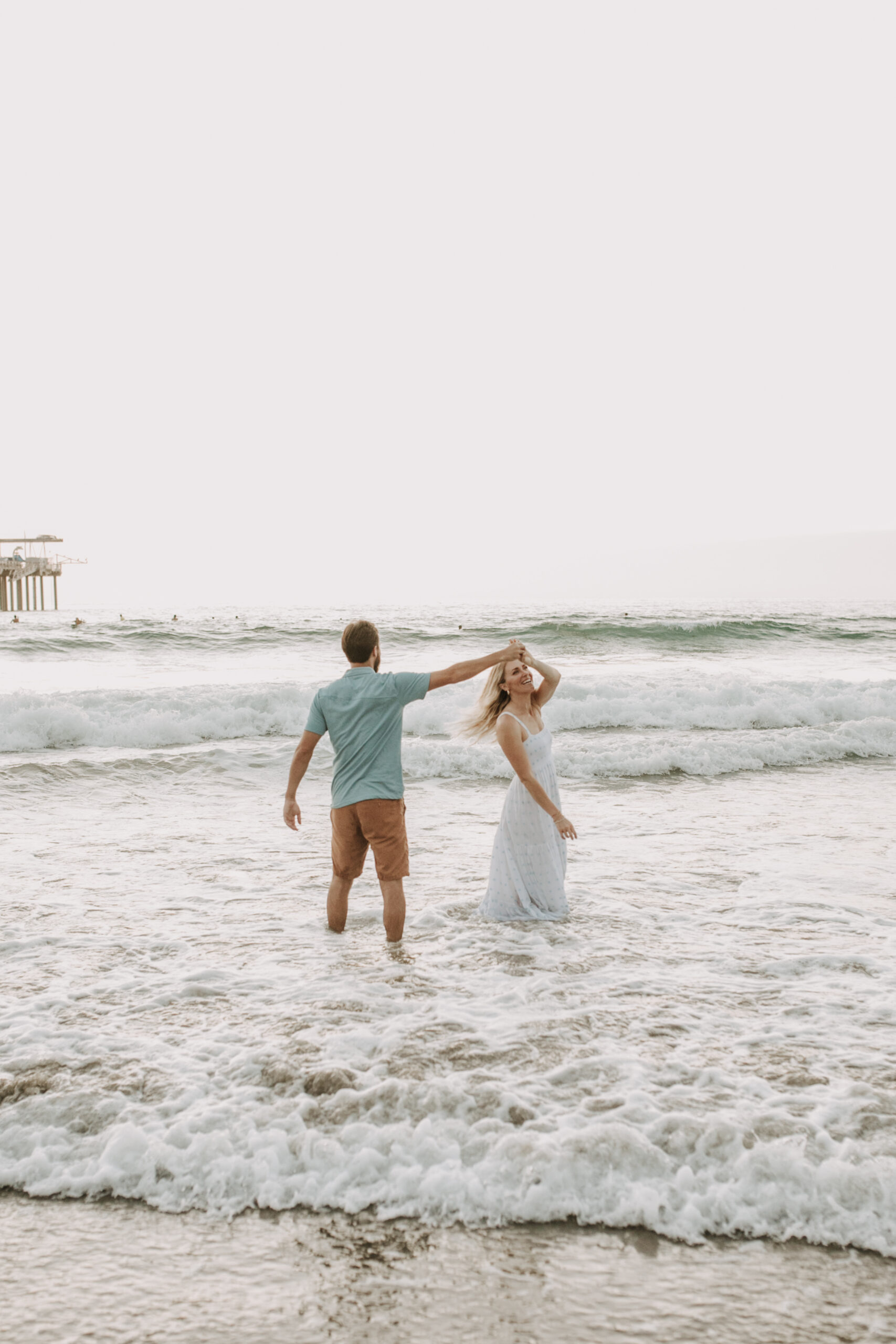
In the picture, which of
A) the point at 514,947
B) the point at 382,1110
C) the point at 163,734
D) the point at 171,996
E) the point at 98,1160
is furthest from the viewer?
the point at 163,734

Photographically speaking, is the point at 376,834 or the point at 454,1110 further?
the point at 376,834

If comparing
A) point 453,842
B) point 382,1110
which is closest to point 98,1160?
point 382,1110

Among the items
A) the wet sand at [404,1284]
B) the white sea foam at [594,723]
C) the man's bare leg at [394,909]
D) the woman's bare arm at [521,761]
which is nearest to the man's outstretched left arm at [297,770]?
the man's bare leg at [394,909]

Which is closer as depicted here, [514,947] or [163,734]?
[514,947]

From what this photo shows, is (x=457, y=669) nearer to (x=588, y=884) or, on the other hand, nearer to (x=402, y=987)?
(x=402, y=987)

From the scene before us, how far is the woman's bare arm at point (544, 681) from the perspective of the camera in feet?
19.0

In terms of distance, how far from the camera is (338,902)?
585cm

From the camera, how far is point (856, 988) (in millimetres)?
4930

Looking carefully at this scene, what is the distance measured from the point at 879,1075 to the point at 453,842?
492 centimetres

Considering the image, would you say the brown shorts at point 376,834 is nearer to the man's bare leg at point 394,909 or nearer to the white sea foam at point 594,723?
the man's bare leg at point 394,909

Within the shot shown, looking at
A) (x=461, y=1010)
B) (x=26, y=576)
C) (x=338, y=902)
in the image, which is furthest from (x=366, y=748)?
(x=26, y=576)

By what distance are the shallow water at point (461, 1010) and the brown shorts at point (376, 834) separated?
53 cm

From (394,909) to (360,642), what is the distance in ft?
5.27

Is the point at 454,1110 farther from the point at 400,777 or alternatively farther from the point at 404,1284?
the point at 400,777
